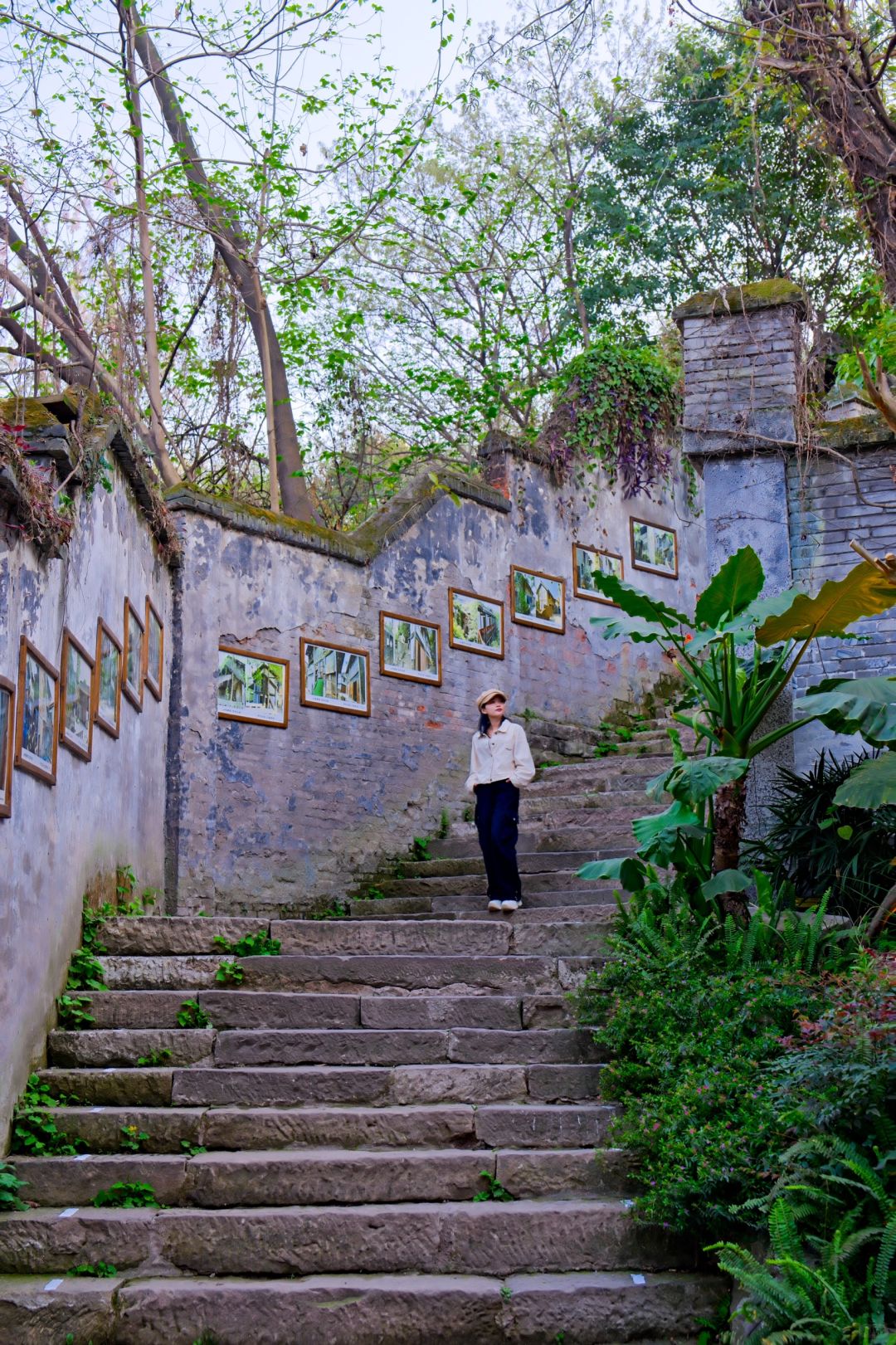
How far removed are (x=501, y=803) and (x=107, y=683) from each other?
260 centimetres

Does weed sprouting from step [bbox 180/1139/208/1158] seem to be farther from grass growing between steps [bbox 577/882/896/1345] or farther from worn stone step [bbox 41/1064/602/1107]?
grass growing between steps [bbox 577/882/896/1345]

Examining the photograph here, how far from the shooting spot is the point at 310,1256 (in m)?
4.77

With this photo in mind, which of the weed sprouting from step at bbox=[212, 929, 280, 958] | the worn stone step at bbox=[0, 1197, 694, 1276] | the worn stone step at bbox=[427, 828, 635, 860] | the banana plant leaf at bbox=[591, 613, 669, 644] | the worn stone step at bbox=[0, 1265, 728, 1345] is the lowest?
the worn stone step at bbox=[0, 1265, 728, 1345]

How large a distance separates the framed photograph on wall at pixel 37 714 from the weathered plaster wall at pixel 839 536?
199 inches

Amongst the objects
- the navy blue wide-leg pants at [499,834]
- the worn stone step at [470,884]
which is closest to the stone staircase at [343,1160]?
the navy blue wide-leg pants at [499,834]

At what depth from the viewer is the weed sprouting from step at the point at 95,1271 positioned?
4.68m

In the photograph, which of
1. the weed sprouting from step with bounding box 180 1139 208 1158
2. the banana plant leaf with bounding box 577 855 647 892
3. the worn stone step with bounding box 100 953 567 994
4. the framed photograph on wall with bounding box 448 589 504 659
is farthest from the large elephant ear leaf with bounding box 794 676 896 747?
the framed photograph on wall with bounding box 448 589 504 659

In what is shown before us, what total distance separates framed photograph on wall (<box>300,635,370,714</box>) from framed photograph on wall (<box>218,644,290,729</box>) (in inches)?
8.3

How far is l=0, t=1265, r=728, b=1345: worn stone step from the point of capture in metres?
4.41

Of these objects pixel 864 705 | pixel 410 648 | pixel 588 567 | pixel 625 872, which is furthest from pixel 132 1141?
pixel 588 567

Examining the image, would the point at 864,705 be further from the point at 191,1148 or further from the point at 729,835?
the point at 191,1148

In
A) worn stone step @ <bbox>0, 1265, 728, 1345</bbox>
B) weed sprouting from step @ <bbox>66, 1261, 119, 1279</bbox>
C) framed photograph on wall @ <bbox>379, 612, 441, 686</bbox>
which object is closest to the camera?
worn stone step @ <bbox>0, 1265, 728, 1345</bbox>

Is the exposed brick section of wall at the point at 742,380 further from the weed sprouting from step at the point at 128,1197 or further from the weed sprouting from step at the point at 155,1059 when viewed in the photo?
the weed sprouting from step at the point at 128,1197

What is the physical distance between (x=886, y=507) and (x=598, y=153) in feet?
40.3
